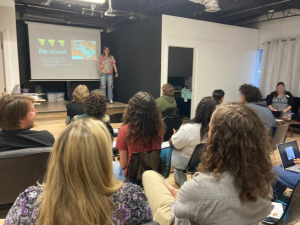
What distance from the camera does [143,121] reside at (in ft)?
6.25

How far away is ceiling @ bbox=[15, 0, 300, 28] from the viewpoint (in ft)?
17.1

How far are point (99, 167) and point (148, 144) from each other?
3.76 ft

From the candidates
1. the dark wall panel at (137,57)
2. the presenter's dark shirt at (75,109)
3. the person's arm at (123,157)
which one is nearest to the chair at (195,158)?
the person's arm at (123,157)

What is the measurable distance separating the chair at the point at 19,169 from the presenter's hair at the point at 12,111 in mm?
291

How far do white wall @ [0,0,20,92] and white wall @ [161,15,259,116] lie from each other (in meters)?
3.27

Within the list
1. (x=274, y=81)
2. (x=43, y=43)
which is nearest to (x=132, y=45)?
(x=43, y=43)

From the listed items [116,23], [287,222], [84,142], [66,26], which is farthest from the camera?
[116,23]

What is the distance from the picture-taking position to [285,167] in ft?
7.34

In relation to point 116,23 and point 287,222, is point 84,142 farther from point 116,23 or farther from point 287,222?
point 116,23

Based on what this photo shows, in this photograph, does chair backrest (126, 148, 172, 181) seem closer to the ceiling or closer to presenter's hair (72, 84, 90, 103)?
presenter's hair (72, 84, 90, 103)

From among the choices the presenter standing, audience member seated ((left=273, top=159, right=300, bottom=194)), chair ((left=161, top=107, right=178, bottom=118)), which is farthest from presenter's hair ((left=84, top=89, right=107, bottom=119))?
the presenter standing

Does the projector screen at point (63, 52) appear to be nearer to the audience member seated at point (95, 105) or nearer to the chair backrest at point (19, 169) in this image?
the audience member seated at point (95, 105)

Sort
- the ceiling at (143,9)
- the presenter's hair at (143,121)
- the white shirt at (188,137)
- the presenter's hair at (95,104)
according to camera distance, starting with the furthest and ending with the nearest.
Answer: the ceiling at (143,9)
the presenter's hair at (95,104)
the white shirt at (188,137)
the presenter's hair at (143,121)

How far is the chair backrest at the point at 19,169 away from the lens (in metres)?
1.46
